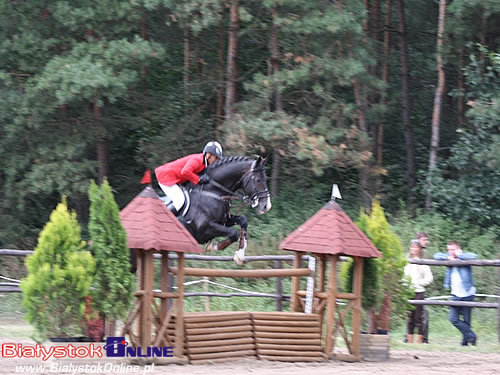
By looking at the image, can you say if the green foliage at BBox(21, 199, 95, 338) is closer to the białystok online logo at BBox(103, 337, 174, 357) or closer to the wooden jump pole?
the białystok online logo at BBox(103, 337, 174, 357)

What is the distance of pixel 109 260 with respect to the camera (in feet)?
23.9

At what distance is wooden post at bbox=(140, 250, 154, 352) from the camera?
25.2 ft

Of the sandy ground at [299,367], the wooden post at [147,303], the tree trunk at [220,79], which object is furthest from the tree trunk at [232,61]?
the wooden post at [147,303]

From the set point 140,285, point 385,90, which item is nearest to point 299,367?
point 140,285

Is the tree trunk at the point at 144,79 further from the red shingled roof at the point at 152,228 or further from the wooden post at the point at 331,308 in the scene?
the wooden post at the point at 331,308

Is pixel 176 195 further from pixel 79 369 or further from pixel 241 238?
pixel 79 369

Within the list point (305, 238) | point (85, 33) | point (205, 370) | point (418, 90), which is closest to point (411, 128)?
point (418, 90)

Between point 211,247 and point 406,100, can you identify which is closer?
point 211,247

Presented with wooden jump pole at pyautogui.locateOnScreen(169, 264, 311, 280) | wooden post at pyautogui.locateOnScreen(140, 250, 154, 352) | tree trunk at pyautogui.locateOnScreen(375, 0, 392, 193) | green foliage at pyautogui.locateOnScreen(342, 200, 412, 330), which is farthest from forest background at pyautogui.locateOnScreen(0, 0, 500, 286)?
wooden post at pyautogui.locateOnScreen(140, 250, 154, 352)

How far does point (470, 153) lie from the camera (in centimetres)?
1881

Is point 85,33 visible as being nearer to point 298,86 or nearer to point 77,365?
point 298,86

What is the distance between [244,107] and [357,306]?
10.1 meters

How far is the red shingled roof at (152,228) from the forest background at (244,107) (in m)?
8.07

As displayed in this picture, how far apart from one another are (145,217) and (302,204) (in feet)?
36.7
